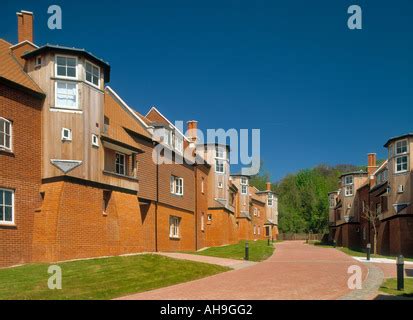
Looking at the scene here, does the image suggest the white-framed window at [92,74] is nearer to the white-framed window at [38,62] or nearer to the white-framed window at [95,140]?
the white-framed window at [38,62]

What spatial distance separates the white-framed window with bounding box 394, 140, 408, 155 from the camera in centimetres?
3982

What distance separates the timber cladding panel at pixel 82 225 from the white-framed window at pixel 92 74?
532 centimetres

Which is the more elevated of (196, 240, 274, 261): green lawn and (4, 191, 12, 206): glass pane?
(4, 191, 12, 206): glass pane

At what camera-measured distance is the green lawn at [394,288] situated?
14.9 m

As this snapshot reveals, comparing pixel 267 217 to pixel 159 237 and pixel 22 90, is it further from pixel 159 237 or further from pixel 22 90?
pixel 22 90

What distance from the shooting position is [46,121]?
74.5 ft

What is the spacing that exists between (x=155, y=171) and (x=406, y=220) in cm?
2057

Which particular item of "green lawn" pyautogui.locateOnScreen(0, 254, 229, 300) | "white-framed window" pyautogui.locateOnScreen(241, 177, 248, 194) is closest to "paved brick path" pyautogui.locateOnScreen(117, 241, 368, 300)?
"green lawn" pyautogui.locateOnScreen(0, 254, 229, 300)

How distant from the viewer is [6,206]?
20312mm

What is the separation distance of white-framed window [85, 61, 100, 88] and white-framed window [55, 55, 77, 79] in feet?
2.55

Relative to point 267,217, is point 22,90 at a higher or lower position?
higher

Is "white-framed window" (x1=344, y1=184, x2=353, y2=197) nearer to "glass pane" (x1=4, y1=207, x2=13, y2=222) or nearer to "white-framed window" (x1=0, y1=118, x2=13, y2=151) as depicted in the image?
"glass pane" (x1=4, y1=207, x2=13, y2=222)

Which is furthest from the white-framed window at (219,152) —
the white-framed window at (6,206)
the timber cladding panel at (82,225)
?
the white-framed window at (6,206)
